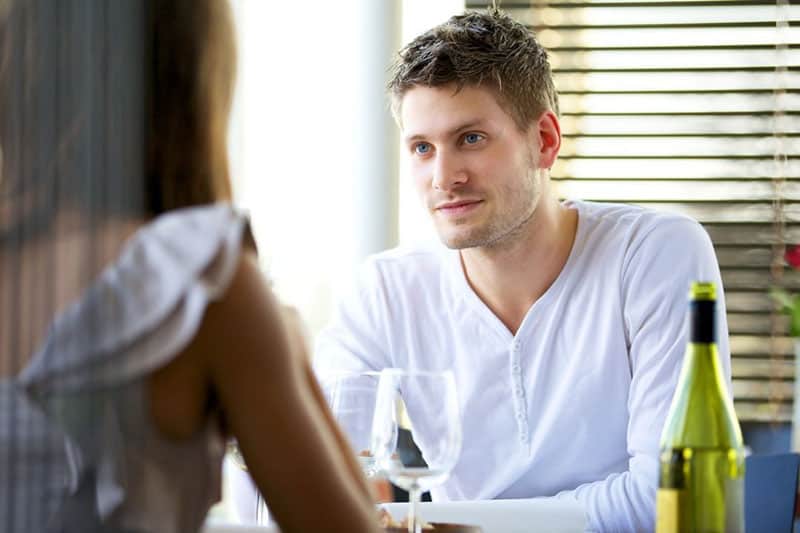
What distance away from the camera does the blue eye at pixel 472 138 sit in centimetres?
206

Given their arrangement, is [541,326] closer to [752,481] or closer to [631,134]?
[752,481]

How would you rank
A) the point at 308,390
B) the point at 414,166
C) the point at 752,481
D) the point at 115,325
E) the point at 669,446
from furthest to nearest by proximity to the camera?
the point at 414,166, the point at 752,481, the point at 669,446, the point at 308,390, the point at 115,325

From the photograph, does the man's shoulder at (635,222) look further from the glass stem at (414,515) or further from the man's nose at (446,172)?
the glass stem at (414,515)

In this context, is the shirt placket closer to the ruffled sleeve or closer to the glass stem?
the glass stem

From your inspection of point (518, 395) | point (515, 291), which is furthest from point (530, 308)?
point (518, 395)

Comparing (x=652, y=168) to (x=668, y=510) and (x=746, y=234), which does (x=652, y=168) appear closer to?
(x=746, y=234)

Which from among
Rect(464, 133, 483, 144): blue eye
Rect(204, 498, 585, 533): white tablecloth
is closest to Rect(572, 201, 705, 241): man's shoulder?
Rect(464, 133, 483, 144): blue eye

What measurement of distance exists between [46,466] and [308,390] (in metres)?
0.19

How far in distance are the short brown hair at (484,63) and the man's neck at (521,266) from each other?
0.21m

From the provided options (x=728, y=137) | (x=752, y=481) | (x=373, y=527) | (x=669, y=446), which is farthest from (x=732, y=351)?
(x=373, y=527)

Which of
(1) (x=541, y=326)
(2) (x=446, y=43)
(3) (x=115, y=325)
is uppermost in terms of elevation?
(2) (x=446, y=43)

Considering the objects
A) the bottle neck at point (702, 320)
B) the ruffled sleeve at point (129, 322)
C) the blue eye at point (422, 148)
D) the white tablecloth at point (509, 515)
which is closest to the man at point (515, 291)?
the blue eye at point (422, 148)

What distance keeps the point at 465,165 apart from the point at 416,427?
3.40 feet

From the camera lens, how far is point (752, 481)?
4.71ft
